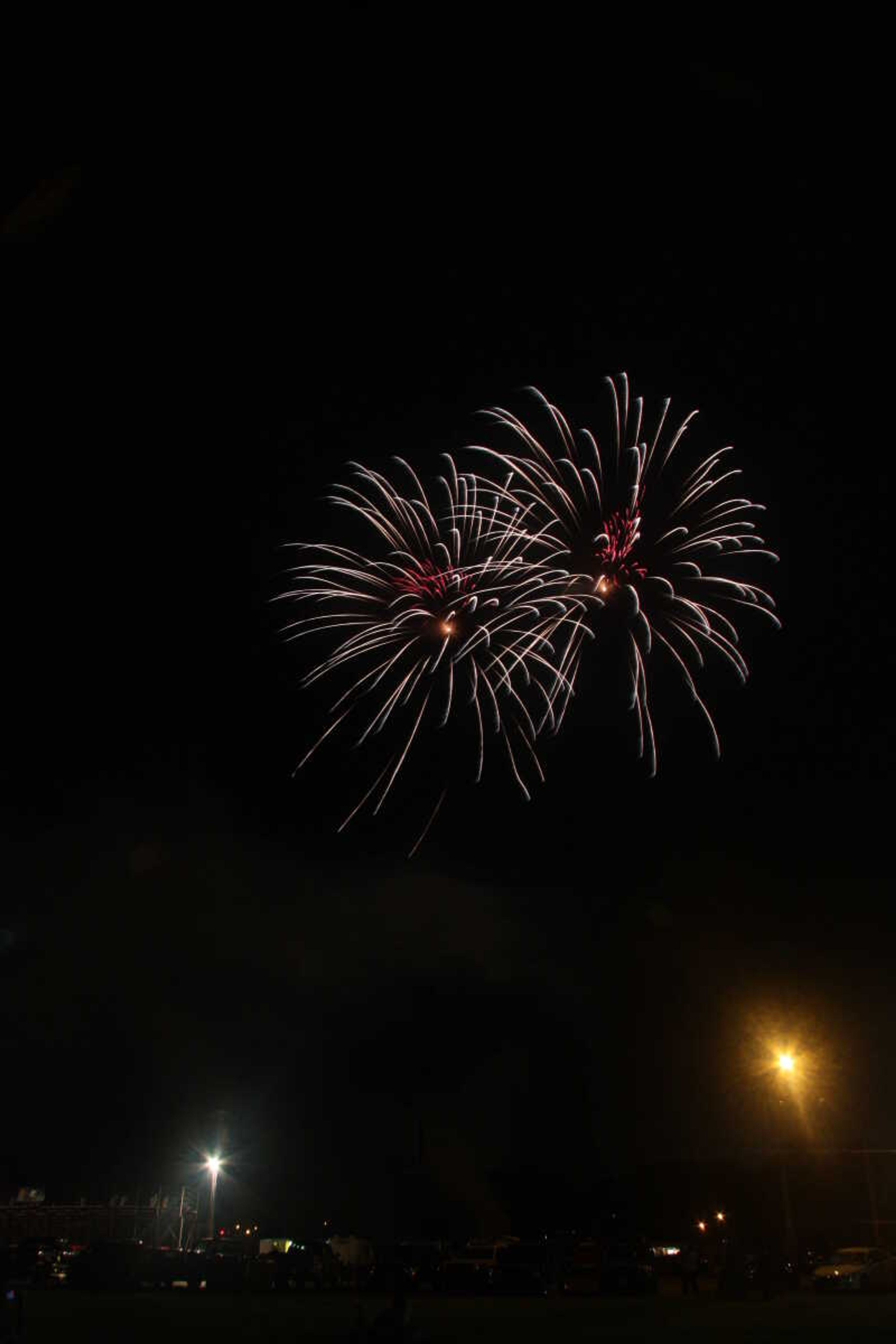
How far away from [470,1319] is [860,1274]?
45.8 feet

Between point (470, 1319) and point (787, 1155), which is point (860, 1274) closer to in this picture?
point (787, 1155)

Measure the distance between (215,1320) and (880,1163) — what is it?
43.4 metres

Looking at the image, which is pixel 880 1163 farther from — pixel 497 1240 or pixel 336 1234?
pixel 336 1234

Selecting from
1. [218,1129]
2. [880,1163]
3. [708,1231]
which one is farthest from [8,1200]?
[880,1163]

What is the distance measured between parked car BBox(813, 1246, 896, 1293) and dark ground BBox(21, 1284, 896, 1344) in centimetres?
304

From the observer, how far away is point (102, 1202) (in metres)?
58.2

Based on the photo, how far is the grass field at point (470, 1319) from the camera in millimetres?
17359

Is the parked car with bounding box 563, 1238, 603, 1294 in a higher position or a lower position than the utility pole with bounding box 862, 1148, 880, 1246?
lower

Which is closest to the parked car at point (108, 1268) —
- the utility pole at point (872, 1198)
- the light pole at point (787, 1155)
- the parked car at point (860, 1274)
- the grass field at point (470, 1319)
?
the grass field at point (470, 1319)

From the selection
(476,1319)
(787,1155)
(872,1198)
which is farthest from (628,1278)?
(872,1198)

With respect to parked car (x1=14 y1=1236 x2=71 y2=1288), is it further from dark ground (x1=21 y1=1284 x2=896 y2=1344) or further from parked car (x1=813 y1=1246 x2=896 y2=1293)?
parked car (x1=813 y1=1246 x2=896 y2=1293)

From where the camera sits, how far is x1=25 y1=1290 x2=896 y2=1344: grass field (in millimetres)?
17359

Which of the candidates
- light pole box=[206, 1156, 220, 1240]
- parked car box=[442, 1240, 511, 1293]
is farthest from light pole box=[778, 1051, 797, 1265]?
light pole box=[206, 1156, 220, 1240]

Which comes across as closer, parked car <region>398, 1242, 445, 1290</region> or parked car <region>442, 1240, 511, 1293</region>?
parked car <region>442, 1240, 511, 1293</region>
